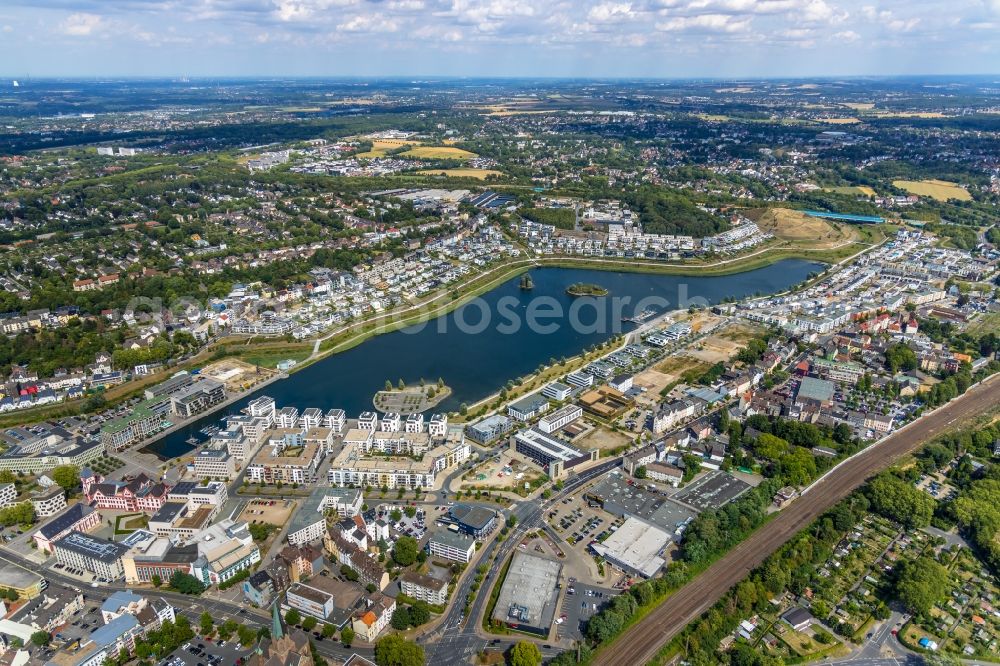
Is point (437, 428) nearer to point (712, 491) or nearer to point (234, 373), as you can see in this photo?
point (712, 491)

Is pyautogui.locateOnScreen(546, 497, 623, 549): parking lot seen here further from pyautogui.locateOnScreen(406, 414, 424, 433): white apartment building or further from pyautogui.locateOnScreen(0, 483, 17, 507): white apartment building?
pyautogui.locateOnScreen(0, 483, 17, 507): white apartment building

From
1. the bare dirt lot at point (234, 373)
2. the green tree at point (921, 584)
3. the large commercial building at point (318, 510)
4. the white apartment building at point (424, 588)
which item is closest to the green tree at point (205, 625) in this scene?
the large commercial building at point (318, 510)

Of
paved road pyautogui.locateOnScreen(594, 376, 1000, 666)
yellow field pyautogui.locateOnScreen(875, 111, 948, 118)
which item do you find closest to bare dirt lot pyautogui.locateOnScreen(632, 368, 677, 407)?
paved road pyautogui.locateOnScreen(594, 376, 1000, 666)

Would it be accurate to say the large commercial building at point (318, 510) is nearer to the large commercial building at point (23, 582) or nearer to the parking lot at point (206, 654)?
the parking lot at point (206, 654)

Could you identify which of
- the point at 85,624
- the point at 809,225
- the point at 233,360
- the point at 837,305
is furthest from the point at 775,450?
the point at 809,225

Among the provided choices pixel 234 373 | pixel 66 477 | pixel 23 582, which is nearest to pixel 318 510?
pixel 23 582

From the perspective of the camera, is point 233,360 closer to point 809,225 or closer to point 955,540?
point 955,540
